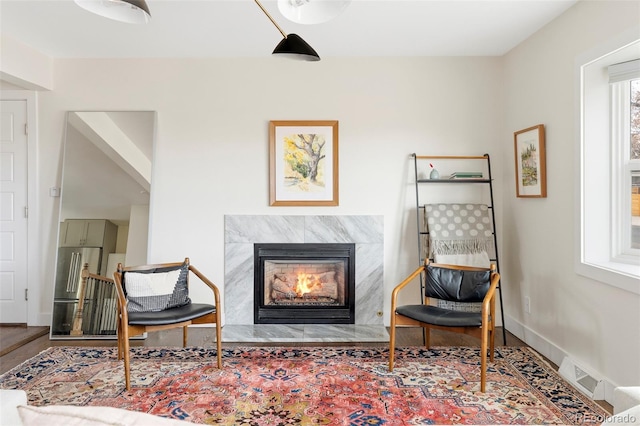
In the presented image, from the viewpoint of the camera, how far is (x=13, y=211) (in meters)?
4.11

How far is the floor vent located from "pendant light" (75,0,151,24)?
10.8ft

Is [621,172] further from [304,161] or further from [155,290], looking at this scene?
[155,290]

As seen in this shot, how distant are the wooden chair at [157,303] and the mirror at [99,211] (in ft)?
2.49

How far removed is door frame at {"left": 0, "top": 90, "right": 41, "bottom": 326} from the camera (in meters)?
4.08

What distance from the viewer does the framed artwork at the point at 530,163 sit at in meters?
3.32

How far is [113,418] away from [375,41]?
355cm

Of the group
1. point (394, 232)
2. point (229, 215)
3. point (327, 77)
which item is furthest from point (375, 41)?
point (229, 215)

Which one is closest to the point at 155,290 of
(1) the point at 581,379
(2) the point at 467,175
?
(2) the point at 467,175

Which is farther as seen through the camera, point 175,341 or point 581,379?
point 175,341

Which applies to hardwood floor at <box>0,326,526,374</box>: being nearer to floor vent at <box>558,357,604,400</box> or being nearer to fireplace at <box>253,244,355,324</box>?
fireplace at <box>253,244,355,324</box>

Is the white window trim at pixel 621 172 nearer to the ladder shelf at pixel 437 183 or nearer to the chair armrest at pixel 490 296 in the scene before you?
the chair armrest at pixel 490 296

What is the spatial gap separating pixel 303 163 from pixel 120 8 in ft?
7.72

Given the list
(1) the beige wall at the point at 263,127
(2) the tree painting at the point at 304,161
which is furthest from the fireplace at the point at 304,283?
(2) the tree painting at the point at 304,161

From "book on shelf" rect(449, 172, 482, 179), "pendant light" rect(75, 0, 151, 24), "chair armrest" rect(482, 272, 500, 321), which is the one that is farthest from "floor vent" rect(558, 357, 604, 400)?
"pendant light" rect(75, 0, 151, 24)
